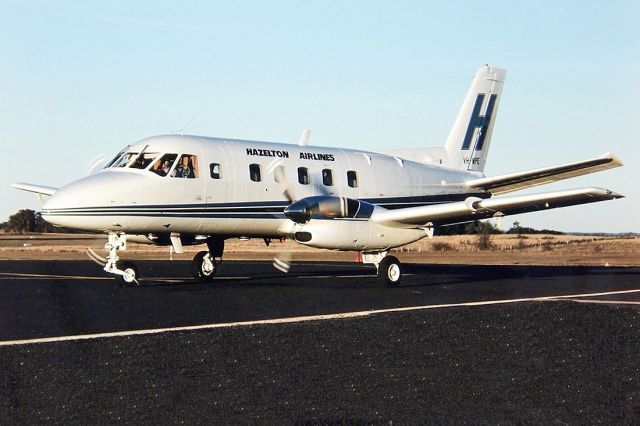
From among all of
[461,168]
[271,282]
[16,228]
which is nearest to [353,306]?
[271,282]

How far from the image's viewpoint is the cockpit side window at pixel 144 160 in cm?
2394

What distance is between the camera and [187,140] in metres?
25.1

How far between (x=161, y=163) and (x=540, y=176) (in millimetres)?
12721

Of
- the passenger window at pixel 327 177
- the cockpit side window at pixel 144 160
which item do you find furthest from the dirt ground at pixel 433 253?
the cockpit side window at pixel 144 160

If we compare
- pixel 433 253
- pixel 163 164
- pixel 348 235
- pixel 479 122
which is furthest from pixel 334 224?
pixel 433 253

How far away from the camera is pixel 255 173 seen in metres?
25.9

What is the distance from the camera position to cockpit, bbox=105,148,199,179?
24.0 m

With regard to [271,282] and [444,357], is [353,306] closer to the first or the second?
[444,357]

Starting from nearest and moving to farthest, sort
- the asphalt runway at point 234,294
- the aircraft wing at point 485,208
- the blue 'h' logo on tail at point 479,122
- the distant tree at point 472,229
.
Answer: the asphalt runway at point 234,294
the aircraft wing at point 485,208
the blue 'h' logo on tail at point 479,122
the distant tree at point 472,229

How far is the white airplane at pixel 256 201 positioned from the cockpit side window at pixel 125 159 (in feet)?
0.12

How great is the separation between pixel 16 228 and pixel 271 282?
90569 mm

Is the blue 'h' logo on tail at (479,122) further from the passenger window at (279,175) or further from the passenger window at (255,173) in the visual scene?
the passenger window at (255,173)

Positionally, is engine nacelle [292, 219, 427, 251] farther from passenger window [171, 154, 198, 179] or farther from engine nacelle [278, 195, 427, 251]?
passenger window [171, 154, 198, 179]

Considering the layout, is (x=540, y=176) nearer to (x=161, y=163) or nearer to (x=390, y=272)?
(x=390, y=272)
